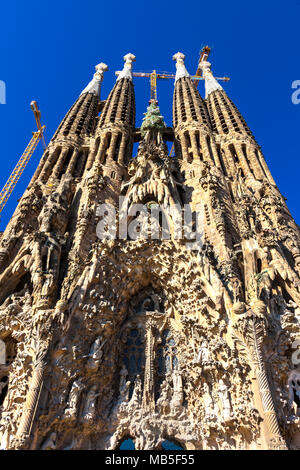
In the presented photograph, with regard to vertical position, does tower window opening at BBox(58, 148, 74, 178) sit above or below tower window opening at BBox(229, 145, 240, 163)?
below

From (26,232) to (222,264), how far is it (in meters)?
7.25

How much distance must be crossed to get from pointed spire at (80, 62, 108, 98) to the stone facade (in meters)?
12.9

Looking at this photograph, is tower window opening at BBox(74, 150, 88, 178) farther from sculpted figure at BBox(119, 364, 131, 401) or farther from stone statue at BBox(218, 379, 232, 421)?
stone statue at BBox(218, 379, 232, 421)

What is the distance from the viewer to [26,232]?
41.8 feet

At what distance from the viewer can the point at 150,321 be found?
11.6 m

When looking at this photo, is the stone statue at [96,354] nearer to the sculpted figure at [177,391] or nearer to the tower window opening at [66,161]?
the sculpted figure at [177,391]

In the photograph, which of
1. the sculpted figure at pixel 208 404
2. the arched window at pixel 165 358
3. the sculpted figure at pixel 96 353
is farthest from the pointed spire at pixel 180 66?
the sculpted figure at pixel 208 404

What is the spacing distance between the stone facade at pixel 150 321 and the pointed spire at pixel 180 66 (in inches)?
637

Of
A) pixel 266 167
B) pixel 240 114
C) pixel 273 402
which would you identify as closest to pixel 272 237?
pixel 273 402

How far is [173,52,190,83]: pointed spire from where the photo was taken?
28955mm

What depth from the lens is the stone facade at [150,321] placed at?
8.46 meters

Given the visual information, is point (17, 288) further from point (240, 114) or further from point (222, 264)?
point (240, 114)

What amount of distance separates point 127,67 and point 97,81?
4.05 m

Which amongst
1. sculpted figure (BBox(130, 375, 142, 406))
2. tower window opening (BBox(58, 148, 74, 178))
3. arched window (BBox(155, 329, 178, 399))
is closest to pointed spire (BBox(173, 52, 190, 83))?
tower window opening (BBox(58, 148, 74, 178))
